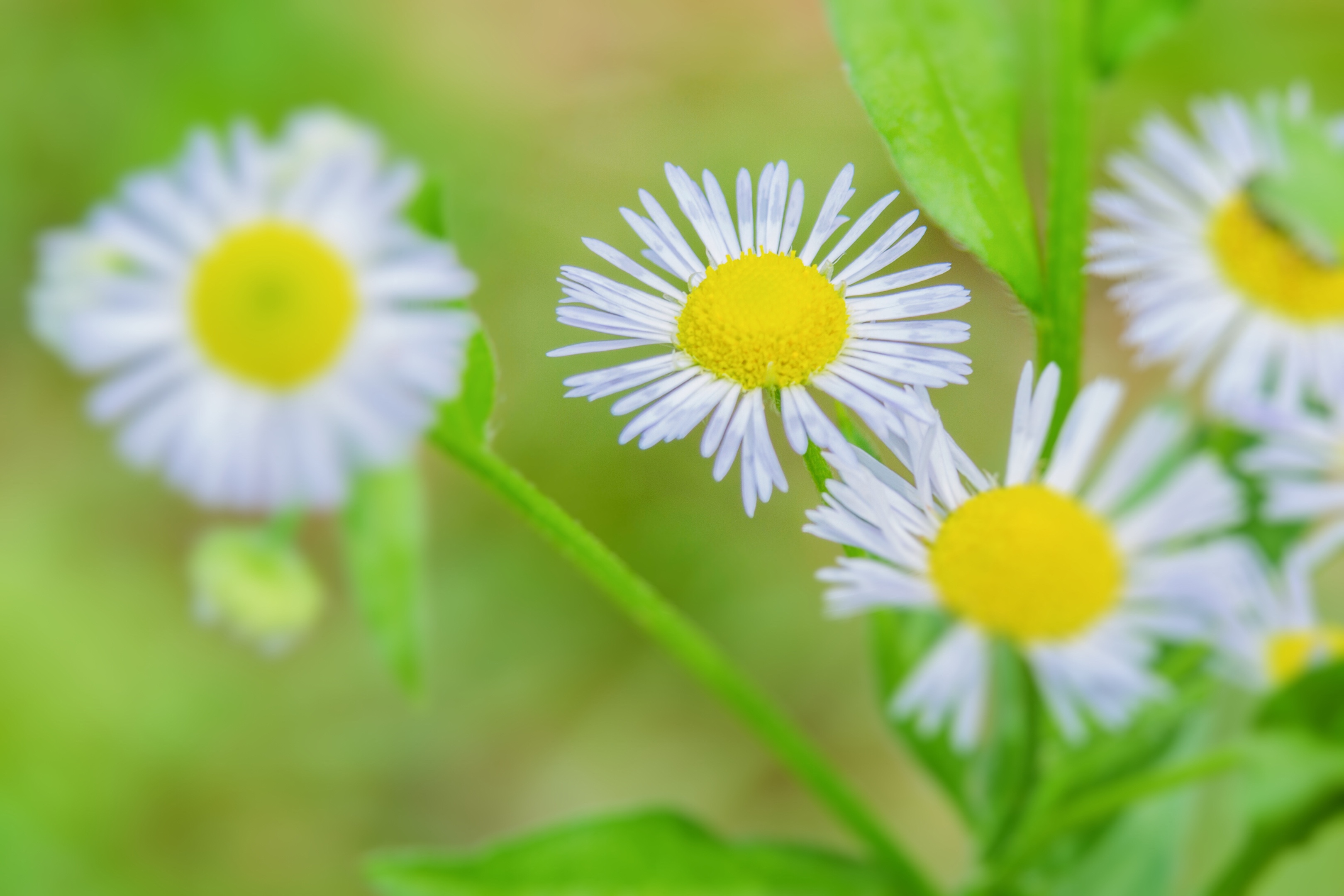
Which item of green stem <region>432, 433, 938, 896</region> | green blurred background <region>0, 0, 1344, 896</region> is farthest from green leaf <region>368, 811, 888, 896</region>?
green blurred background <region>0, 0, 1344, 896</region>

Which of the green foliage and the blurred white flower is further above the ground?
the blurred white flower

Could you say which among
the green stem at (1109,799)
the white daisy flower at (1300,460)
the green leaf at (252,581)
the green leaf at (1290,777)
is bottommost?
the green leaf at (1290,777)

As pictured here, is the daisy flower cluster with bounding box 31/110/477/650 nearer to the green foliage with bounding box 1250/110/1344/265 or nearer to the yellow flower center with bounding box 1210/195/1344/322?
the green foliage with bounding box 1250/110/1344/265

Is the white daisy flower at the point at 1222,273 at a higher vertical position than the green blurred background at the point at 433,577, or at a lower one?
lower

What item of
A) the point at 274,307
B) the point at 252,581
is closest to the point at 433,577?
the point at 252,581

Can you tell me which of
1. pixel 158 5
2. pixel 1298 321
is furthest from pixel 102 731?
pixel 1298 321

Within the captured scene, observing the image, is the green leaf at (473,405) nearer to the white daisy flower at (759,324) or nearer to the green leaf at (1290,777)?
the white daisy flower at (759,324)

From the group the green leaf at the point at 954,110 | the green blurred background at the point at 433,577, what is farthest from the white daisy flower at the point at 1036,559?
the green blurred background at the point at 433,577
